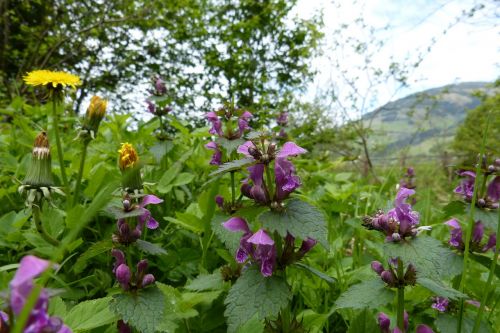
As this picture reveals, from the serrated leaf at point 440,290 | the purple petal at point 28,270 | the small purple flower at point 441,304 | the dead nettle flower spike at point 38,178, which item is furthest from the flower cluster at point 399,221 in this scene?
the dead nettle flower spike at point 38,178

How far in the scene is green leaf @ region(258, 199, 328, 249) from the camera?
771 mm

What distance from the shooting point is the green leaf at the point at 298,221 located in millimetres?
771

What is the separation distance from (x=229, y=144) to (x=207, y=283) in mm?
570

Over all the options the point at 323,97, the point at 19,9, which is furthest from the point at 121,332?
the point at 19,9

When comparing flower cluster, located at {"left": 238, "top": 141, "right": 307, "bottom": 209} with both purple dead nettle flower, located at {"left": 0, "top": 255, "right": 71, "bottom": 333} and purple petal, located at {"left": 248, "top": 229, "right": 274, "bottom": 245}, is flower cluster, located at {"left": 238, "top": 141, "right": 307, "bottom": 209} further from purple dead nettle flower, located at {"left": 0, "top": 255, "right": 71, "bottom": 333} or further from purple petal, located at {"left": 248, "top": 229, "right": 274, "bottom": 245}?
purple dead nettle flower, located at {"left": 0, "top": 255, "right": 71, "bottom": 333}

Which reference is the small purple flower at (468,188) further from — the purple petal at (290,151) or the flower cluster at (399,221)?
the purple petal at (290,151)

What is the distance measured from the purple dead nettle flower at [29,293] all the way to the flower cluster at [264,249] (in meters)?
0.49

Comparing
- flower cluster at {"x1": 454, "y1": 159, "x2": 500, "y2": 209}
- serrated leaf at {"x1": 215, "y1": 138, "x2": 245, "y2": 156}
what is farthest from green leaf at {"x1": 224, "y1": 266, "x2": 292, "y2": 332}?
flower cluster at {"x1": 454, "y1": 159, "x2": 500, "y2": 209}

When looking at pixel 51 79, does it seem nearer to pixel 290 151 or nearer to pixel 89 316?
pixel 89 316

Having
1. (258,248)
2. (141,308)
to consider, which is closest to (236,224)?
(258,248)

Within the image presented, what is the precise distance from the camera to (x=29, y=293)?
0.36 metres

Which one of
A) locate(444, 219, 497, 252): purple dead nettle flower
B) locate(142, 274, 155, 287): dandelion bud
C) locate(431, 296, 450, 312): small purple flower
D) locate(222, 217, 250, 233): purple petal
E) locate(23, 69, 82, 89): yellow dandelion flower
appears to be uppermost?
locate(23, 69, 82, 89): yellow dandelion flower

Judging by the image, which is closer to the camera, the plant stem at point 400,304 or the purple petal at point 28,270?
the purple petal at point 28,270

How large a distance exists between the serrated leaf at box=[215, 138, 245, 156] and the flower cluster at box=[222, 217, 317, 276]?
0.56 m
